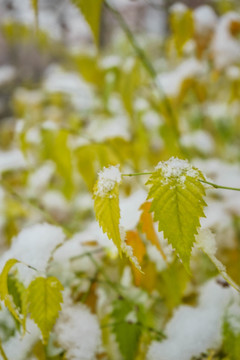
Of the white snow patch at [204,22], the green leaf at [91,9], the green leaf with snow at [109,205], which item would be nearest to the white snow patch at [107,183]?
the green leaf with snow at [109,205]

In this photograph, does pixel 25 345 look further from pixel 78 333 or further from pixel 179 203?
pixel 179 203

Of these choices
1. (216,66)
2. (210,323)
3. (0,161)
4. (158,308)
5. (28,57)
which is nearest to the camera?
(210,323)

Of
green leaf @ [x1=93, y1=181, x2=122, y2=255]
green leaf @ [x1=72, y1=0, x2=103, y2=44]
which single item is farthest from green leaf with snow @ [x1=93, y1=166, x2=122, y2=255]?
green leaf @ [x1=72, y1=0, x2=103, y2=44]

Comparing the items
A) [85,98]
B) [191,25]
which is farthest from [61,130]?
[85,98]

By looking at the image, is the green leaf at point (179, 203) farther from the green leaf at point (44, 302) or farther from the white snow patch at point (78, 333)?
the white snow patch at point (78, 333)

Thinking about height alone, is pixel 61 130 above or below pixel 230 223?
above

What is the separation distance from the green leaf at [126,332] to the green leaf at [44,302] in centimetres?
21

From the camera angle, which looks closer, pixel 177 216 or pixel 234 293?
pixel 177 216

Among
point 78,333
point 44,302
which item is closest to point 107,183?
point 44,302

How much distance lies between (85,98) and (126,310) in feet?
5.79

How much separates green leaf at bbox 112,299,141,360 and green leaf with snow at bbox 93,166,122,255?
1.07 feet

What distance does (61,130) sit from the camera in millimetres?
943

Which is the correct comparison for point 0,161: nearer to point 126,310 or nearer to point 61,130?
point 61,130

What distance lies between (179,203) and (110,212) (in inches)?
3.1
